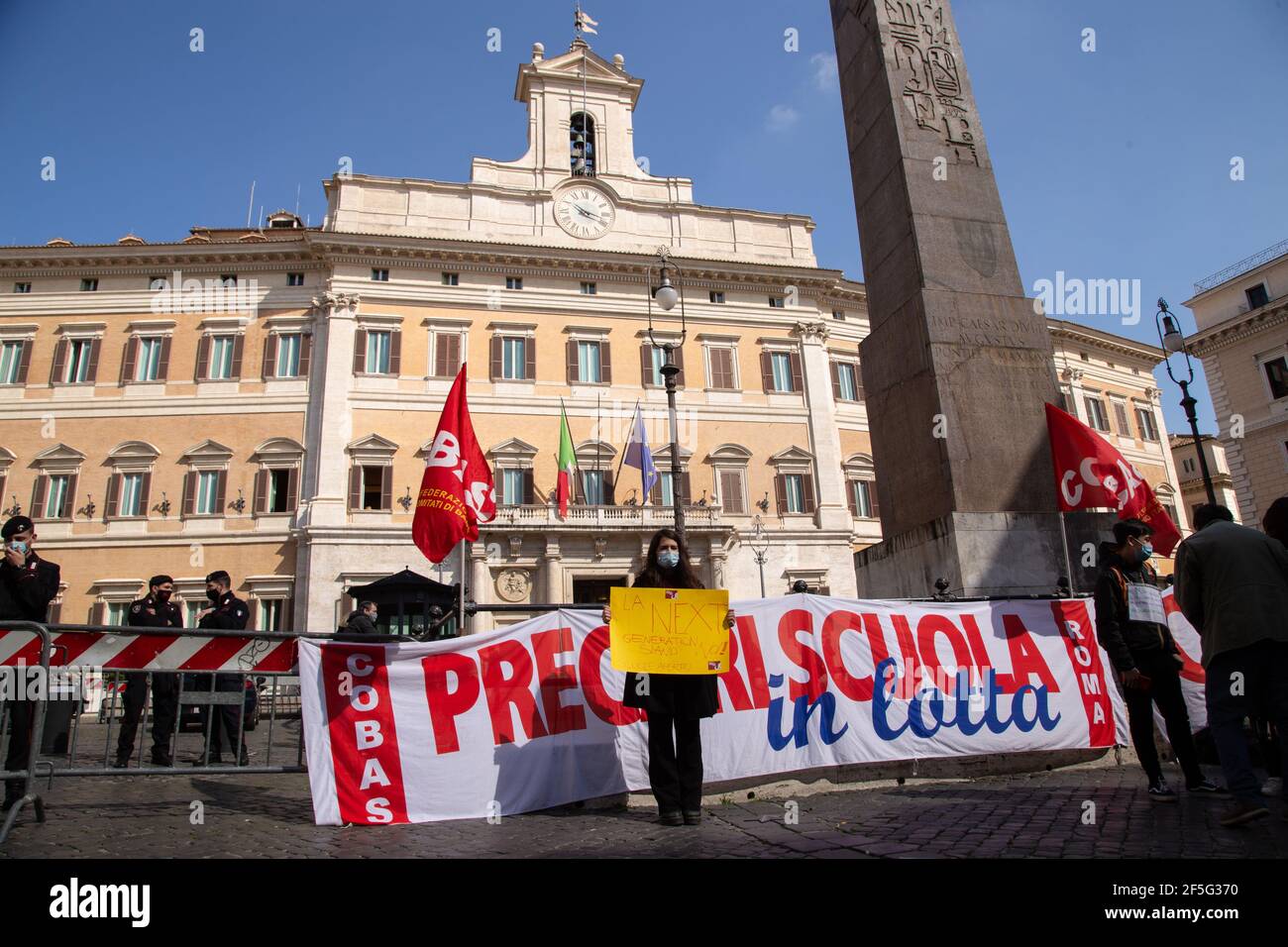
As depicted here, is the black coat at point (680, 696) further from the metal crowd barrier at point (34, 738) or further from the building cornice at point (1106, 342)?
the building cornice at point (1106, 342)

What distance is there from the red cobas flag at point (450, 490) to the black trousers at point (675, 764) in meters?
2.79

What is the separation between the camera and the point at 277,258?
27.1m

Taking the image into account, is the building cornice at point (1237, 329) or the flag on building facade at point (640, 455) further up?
the building cornice at point (1237, 329)

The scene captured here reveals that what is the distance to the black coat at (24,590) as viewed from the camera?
5.29 metres

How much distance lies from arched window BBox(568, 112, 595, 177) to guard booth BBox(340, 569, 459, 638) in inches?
687

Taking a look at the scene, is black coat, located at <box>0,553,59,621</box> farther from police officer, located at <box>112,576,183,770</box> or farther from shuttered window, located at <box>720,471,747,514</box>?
shuttered window, located at <box>720,471,747,514</box>

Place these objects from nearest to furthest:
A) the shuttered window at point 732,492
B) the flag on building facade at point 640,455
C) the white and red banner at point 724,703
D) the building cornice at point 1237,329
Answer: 1. the white and red banner at point 724,703
2. the flag on building facade at point 640,455
3. the shuttered window at point 732,492
4. the building cornice at point 1237,329

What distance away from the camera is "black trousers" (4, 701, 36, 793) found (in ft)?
15.3

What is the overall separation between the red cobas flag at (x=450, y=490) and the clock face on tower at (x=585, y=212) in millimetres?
23578

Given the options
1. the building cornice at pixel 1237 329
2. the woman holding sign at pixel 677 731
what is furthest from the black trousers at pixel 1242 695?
the building cornice at pixel 1237 329

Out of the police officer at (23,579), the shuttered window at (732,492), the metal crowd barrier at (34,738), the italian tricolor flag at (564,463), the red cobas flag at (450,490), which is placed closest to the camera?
the metal crowd barrier at (34,738)

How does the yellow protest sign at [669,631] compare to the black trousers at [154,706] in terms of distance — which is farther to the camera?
the black trousers at [154,706]

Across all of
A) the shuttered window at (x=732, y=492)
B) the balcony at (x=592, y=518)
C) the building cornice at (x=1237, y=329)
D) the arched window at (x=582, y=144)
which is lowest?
the balcony at (x=592, y=518)

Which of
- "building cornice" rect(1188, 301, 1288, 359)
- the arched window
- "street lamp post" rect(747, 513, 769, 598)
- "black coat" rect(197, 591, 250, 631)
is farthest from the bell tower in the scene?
"building cornice" rect(1188, 301, 1288, 359)
